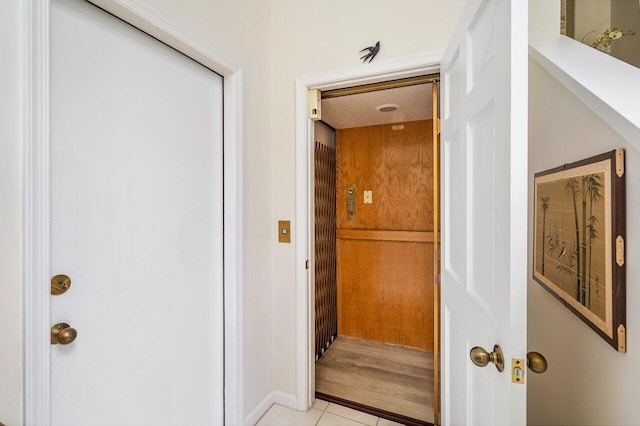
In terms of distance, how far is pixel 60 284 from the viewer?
0.87 metres

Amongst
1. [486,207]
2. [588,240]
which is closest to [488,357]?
[486,207]

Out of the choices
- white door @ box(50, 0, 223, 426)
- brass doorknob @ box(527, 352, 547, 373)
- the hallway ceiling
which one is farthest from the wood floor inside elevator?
the hallway ceiling

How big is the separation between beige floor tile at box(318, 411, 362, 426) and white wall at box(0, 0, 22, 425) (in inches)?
58.0

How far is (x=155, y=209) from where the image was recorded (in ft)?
3.90

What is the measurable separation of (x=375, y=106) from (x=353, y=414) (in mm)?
2201

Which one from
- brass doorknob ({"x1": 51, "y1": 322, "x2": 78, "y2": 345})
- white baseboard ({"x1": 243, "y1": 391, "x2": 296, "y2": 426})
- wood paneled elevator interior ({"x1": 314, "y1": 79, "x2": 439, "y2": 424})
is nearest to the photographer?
brass doorknob ({"x1": 51, "y1": 322, "x2": 78, "y2": 345})

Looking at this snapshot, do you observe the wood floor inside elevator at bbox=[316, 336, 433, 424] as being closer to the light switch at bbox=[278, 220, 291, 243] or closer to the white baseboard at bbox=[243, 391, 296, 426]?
the white baseboard at bbox=[243, 391, 296, 426]

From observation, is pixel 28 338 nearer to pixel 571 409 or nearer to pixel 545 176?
pixel 571 409

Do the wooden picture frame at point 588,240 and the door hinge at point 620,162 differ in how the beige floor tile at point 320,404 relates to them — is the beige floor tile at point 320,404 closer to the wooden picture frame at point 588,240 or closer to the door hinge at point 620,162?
the wooden picture frame at point 588,240

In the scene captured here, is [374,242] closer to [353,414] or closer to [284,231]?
[284,231]

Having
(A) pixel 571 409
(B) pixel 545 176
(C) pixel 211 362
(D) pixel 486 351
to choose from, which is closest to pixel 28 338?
(C) pixel 211 362

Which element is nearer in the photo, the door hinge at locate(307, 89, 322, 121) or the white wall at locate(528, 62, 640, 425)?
the white wall at locate(528, 62, 640, 425)

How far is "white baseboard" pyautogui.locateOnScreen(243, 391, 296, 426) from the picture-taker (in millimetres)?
1687

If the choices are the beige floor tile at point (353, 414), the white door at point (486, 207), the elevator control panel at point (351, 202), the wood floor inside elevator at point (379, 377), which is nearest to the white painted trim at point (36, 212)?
the white door at point (486, 207)
